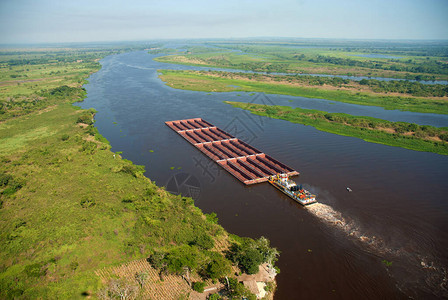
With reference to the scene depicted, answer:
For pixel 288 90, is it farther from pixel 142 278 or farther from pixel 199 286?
pixel 142 278

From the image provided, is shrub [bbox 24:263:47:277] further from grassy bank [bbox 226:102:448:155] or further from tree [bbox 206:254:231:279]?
grassy bank [bbox 226:102:448:155]

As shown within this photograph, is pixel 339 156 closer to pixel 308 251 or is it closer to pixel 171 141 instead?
pixel 308 251

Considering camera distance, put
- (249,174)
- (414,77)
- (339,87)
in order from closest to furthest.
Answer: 1. (249,174)
2. (339,87)
3. (414,77)

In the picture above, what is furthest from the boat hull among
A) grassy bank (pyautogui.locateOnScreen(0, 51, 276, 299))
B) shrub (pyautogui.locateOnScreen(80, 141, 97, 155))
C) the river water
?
shrub (pyautogui.locateOnScreen(80, 141, 97, 155))

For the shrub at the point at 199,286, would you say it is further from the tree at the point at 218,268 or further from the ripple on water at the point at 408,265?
the ripple on water at the point at 408,265

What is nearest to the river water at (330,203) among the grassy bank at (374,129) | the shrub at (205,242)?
the grassy bank at (374,129)

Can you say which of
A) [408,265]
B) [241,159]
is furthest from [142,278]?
[241,159]

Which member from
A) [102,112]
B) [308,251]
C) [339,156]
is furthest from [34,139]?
[339,156]
